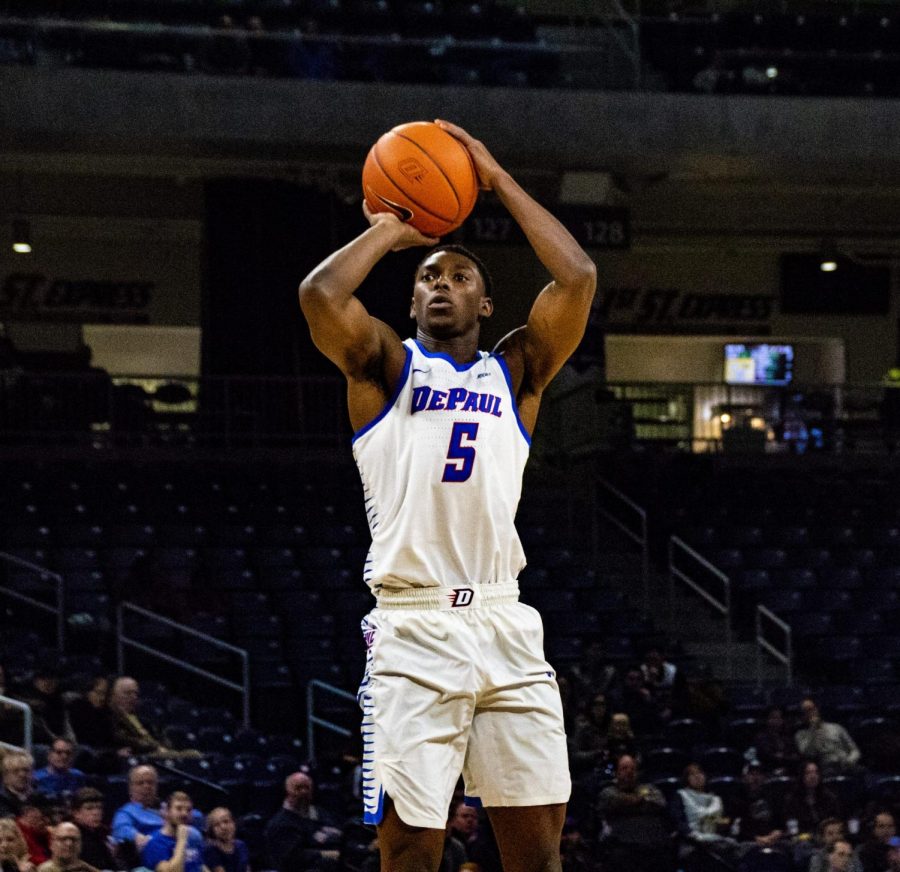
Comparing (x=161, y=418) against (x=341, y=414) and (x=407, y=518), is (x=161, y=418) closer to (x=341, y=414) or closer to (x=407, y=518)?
(x=341, y=414)

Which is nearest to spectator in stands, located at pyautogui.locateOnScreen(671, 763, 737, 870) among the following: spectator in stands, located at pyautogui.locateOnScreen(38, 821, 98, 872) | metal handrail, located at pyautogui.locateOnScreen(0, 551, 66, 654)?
spectator in stands, located at pyautogui.locateOnScreen(38, 821, 98, 872)

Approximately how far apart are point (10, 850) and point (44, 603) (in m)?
5.75

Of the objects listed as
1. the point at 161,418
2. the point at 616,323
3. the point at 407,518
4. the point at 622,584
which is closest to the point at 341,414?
the point at 161,418

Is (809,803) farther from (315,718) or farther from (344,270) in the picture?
(344,270)

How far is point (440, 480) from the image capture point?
445cm

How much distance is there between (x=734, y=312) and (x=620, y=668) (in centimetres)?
1280

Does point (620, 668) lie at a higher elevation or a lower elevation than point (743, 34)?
lower

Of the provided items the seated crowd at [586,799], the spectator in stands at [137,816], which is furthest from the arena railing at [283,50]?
the spectator in stands at [137,816]

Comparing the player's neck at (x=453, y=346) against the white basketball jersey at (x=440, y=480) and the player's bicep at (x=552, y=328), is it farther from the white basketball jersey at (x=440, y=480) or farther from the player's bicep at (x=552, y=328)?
the player's bicep at (x=552, y=328)

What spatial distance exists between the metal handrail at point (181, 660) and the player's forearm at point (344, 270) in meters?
9.07

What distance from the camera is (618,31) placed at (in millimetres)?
17047

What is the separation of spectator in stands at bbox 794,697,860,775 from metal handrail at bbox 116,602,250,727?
13.9 ft

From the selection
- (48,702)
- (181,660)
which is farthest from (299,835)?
(181,660)

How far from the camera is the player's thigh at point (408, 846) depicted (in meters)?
4.30
